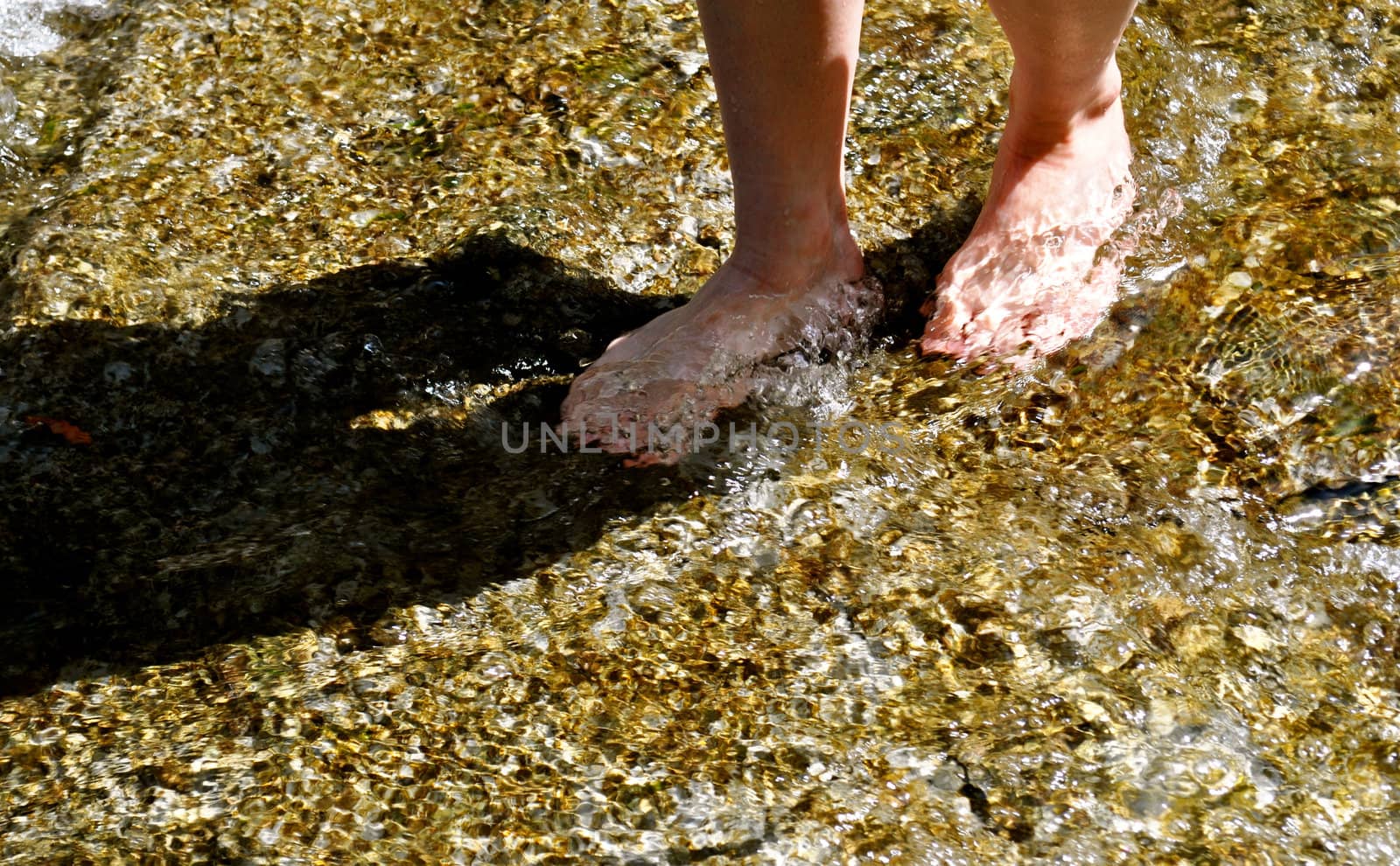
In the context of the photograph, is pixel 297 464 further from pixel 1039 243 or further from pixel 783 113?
pixel 1039 243

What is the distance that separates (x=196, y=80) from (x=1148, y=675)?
2402 millimetres

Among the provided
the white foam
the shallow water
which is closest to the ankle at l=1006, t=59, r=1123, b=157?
the shallow water

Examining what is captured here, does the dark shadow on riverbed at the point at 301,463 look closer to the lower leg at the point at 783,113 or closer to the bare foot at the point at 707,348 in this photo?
the bare foot at the point at 707,348

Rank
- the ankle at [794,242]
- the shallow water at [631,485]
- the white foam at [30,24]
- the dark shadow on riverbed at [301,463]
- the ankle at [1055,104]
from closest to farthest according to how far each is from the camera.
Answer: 1. the shallow water at [631,485]
2. the dark shadow on riverbed at [301,463]
3. the ankle at [794,242]
4. the ankle at [1055,104]
5. the white foam at [30,24]

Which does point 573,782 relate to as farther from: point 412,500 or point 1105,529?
point 1105,529

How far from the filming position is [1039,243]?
91.3 inches

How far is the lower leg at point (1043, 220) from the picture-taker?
2236mm

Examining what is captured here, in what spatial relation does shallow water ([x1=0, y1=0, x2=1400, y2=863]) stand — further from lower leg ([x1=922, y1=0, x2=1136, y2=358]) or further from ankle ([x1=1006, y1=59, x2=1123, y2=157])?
ankle ([x1=1006, y1=59, x2=1123, y2=157])

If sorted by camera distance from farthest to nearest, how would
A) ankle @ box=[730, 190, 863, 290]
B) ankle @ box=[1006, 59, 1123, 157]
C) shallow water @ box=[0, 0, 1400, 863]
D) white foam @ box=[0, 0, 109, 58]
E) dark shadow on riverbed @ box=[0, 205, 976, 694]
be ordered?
1. white foam @ box=[0, 0, 109, 58]
2. ankle @ box=[1006, 59, 1123, 157]
3. ankle @ box=[730, 190, 863, 290]
4. dark shadow on riverbed @ box=[0, 205, 976, 694]
5. shallow water @ box=[0, 0, 1400, 863]

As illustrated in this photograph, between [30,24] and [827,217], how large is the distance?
7.34 ft

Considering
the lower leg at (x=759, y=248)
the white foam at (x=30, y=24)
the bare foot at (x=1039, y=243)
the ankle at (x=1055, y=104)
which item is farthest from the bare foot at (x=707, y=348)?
the white foam at (x=30, y=24)

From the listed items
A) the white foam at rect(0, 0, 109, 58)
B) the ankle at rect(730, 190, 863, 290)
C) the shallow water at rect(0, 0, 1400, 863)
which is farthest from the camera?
the white foam at rect(0, 0, 109, 58)

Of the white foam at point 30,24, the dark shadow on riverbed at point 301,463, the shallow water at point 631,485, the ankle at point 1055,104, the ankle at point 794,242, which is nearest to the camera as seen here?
the shallow water at point 631,485

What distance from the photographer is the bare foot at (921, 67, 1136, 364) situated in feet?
7.38
